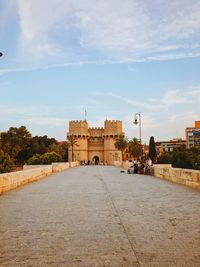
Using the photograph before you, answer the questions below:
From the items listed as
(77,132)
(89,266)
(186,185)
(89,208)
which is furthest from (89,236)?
(77,132)

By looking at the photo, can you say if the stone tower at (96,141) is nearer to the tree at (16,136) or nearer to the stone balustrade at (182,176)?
the tree at (16,136)

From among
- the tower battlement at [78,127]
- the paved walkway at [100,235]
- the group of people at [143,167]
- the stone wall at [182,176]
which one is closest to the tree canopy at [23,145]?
the tower battlement at [78,127]

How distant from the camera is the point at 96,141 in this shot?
11538 centimetres

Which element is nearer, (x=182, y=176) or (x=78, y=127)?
(x=182, y=176)

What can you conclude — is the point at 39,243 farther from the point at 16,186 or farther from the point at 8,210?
the point at 16,186

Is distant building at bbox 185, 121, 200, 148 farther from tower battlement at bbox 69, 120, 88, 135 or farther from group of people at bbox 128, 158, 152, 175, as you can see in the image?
group of people at bbox 128, 158, 152, 175

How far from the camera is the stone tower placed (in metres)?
110

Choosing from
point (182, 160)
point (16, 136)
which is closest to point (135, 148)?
point (182, 160)

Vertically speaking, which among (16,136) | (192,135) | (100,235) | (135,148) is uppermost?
(192,135)

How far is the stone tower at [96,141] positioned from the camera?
10969 cm

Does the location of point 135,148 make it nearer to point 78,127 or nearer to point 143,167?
point 78,127

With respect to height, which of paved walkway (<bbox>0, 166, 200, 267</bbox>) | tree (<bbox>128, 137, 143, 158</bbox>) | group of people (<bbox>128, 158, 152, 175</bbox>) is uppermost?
tree (<bbox>128, 137, 143, 158</bbox>)

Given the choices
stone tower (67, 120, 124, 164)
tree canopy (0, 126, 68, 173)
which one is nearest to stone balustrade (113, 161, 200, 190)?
tree canopy (0, 126, 68, 173)

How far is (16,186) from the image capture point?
1554cm
